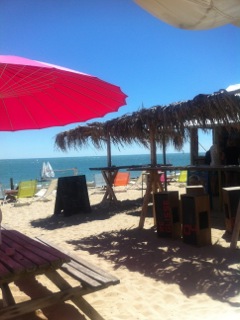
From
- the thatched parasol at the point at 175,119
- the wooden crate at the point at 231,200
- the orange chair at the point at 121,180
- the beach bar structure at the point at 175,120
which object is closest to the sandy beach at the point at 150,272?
the wooden crate at the point at 231,200

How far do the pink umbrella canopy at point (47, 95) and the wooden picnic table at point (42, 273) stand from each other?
4.74 ft

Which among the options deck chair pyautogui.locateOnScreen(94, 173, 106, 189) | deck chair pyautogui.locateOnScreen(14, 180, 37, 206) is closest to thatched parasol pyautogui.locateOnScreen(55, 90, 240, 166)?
deck chair pyautogui.locateOnScreen(14, 180, 37, 206)

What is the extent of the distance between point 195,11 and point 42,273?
8.52 ft

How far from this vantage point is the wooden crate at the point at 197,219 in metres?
5.05

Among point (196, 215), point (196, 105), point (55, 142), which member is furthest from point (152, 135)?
point (55, 142)

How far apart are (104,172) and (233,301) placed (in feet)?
25.0

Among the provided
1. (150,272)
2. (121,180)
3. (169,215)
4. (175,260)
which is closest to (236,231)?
(175,260)

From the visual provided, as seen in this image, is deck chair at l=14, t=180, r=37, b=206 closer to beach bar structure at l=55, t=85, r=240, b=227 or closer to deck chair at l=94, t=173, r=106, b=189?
beach bar structure at l=55, t=85, r=240, b=227

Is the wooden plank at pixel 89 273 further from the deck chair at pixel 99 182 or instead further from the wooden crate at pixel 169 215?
the deck chair at pixel 99 182

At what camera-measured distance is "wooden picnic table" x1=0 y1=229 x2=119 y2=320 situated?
2.27m

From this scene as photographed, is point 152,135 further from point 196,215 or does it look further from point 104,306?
point 104,306

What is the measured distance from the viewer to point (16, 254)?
2.62 m

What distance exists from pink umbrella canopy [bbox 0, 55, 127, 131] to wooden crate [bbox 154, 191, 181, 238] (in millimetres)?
2241

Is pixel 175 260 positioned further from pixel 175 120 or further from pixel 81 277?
pixel 175 120
